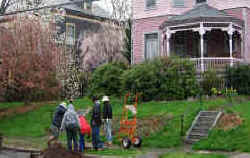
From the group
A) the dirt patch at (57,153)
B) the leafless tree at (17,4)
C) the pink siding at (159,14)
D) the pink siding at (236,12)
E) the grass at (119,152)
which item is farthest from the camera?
the leafless tree at (17,4)

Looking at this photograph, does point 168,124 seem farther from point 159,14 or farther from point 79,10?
point 79,10

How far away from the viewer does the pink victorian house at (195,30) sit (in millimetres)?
24344

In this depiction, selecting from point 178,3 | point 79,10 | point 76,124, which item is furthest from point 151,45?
point 79,10

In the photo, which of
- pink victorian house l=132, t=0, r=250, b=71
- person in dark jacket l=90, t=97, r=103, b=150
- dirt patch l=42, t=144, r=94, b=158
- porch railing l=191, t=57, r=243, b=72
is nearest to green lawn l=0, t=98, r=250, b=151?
person in dark jacket l=90, t=97, r=103, b=150

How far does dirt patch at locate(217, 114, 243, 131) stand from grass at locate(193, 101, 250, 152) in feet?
0.72

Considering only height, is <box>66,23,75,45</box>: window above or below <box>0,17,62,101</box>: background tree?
above

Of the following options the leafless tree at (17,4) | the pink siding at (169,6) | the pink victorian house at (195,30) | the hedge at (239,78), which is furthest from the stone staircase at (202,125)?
the leafless tree at (17,4)

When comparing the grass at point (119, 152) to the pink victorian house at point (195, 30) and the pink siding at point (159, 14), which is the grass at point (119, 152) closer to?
the pink victorian house at point (195, 30)

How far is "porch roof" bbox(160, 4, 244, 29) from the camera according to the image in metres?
24.2

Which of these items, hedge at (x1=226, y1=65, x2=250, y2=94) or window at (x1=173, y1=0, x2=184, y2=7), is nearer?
hedge at (x1=226, y1=65, x2=250, y2=94)

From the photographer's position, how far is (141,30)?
29.2 meters

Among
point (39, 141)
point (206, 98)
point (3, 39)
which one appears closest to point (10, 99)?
point (3, 39)

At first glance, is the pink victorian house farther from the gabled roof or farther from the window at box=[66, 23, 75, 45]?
the gabled roof

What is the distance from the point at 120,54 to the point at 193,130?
21994mm
